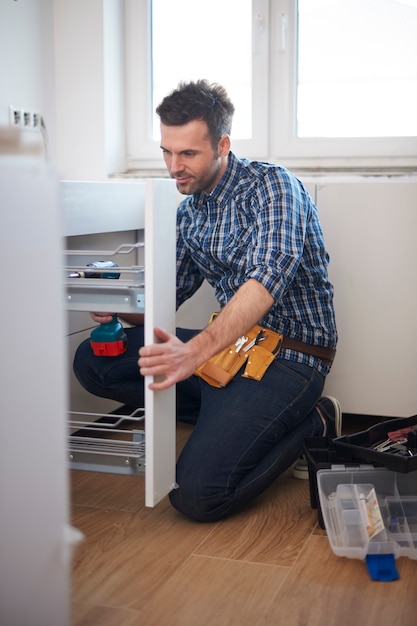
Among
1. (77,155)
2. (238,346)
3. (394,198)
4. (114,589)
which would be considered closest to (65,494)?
(114,589)

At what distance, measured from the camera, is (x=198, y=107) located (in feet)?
6.78

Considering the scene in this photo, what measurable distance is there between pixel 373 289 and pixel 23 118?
1.23 metres

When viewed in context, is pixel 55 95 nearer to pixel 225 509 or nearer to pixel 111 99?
pixel 111 99

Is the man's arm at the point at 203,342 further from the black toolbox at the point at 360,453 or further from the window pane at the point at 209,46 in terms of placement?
the window pane at the point at 209,46

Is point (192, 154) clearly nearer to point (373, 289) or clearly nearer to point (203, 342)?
point (203, 342)

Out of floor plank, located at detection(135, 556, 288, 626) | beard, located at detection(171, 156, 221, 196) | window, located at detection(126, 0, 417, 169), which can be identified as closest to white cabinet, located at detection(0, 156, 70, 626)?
floor plank, located at detection(135, 556, 288, 626)

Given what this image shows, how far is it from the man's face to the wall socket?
671 mm

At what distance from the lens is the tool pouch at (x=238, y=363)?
2.03m

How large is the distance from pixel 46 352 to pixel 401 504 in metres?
1.22

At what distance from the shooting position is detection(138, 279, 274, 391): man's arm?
5.32 ft

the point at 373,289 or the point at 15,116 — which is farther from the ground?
the point at 15,116

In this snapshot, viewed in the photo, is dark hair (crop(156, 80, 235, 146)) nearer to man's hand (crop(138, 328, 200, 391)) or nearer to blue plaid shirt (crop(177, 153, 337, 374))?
blue plaid shirt (crop(177, 153, 337, 374))

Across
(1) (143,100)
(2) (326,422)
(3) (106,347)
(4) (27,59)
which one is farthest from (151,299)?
(1) (143,100)

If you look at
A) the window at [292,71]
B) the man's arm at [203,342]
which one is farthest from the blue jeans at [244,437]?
the window at [292,71]
